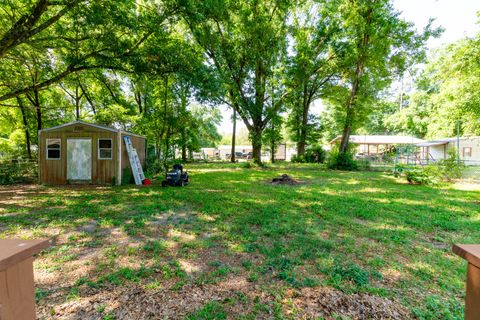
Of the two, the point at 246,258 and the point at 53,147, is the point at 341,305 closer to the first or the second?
the point at 246,258

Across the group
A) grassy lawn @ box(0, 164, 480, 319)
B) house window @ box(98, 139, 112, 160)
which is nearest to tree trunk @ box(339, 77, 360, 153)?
grassy lawn @ box(0, 164, 480, 319)

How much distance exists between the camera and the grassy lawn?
2328mm

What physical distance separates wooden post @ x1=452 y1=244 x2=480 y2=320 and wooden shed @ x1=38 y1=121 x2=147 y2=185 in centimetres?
1040

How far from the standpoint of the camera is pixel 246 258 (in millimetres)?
3297

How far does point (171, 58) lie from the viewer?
7996 mm

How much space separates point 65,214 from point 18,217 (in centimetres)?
91

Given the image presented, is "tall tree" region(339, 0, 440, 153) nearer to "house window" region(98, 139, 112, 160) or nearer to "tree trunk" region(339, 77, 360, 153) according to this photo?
"tree trunk" region(339, 77, 360, 153)

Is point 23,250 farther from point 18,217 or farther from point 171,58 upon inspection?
point 171,58

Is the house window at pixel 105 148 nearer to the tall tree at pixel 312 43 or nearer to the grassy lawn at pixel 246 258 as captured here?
the grassy lawn at pixel 246 258

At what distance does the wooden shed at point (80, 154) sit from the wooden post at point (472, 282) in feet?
34.1

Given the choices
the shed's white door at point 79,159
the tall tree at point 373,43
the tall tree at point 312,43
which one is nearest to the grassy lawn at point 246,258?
the shed's white door at point 79,159

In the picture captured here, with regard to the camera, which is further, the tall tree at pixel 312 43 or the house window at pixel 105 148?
the tall tree at pixel 312 43

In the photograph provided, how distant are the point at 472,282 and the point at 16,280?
192 cm

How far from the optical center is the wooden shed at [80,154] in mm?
9391
